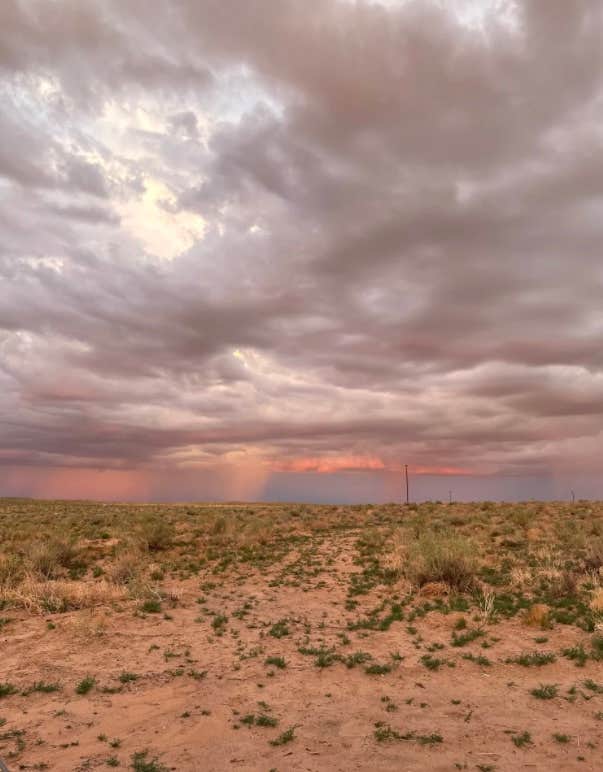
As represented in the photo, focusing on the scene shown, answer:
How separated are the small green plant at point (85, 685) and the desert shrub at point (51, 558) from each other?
29.5ft

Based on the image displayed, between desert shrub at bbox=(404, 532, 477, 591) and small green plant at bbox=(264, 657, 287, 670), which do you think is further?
desert shrub at bbox=(404, 532, 477, 591)

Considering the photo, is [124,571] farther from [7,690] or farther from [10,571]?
[7,690]

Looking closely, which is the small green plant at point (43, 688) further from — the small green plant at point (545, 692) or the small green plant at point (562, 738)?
the small green plant at point (545, 692)

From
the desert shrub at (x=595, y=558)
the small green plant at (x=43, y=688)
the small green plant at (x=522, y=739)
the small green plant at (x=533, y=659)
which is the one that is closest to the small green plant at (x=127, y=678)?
the small green plant at (x=43, y=688)

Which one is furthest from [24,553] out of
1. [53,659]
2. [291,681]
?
[291,681]

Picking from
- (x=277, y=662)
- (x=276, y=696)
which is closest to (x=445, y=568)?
(x=277, y=662)

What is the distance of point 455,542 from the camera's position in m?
19.5

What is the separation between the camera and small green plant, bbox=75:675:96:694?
10102mm

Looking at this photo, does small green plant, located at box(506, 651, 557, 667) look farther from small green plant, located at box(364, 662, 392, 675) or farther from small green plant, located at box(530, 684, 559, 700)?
small green plant, located at box(364, 662, 392, 675)

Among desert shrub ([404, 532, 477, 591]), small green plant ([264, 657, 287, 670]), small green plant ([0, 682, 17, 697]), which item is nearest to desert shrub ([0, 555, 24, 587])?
small green plant ([0, 682, 17, 697])

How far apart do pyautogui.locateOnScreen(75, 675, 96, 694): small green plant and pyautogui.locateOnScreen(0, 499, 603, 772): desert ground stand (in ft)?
0.15

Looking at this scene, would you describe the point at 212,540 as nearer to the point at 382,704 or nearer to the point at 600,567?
the point at 600,567

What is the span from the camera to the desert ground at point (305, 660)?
314 inches

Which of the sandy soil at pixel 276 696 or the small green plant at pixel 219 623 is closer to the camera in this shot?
the sandy soil at pixel 276 696
